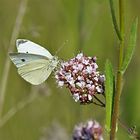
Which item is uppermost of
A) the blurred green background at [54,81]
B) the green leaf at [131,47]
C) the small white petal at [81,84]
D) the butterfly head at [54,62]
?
the green leaf at [131,47]

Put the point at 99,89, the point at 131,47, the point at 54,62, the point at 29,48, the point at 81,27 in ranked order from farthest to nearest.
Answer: the point at 81,27, the point at 29,48, the point at 54,62, the point at 99,89, the point at 131,47

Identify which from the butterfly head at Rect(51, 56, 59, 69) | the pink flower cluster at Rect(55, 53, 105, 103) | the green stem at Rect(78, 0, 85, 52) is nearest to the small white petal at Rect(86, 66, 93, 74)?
the pink flower cluster at Rect(55, 53, 105, 103)

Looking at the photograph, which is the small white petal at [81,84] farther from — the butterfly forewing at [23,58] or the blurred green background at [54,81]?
the blurred green background at [54,81]

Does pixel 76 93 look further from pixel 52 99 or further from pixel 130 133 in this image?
pixel 52 99

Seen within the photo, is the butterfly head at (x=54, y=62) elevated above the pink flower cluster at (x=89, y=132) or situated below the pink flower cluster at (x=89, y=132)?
above

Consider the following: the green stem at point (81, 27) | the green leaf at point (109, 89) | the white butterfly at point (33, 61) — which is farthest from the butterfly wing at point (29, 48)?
the green stem at point (81, 27)

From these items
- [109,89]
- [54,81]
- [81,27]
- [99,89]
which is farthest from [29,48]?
[54,81]

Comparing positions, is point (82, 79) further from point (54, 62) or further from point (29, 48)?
Result: point (29, 48)

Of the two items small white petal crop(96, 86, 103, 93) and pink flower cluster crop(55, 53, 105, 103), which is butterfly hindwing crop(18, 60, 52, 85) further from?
small white petal crop(96, 86, 103, 93)
